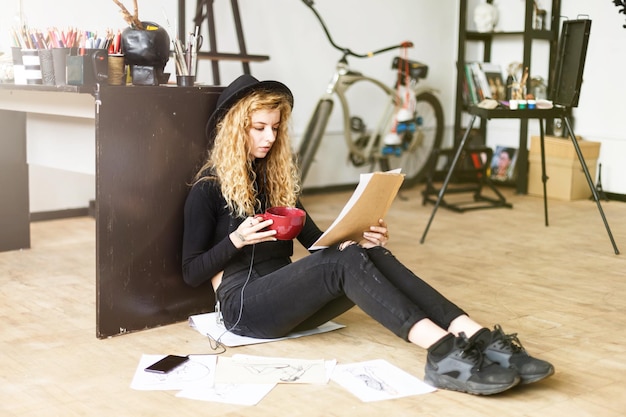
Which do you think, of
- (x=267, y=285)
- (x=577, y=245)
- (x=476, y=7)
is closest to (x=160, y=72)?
(x=267, y=285)

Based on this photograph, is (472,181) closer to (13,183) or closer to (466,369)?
(13,183)

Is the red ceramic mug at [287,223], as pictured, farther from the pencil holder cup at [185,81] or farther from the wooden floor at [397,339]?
the pencil holder cup at [185,81]

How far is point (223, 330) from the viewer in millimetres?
2676

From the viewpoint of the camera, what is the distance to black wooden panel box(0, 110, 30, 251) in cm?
376

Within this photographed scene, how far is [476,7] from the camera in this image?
20.5 ft

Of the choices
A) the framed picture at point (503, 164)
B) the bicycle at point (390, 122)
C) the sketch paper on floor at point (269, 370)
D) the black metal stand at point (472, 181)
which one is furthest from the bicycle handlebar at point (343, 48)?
the sketch paper on floor at point (269, 370)

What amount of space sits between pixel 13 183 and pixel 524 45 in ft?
11.1

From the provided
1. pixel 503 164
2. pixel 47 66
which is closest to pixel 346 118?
pixel 503 164

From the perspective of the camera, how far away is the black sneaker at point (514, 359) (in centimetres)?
215

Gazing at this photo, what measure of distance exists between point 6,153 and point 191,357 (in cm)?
182

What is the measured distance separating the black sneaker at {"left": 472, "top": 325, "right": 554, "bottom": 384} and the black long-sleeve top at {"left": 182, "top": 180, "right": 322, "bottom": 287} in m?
0.73

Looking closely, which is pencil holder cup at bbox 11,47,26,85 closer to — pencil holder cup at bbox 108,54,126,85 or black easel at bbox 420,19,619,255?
pencil holder cup at bbox 108,54,126,85

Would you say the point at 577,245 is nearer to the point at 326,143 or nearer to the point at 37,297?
the point at 326,143

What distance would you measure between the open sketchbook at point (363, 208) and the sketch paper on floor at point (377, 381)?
0.36 meters
